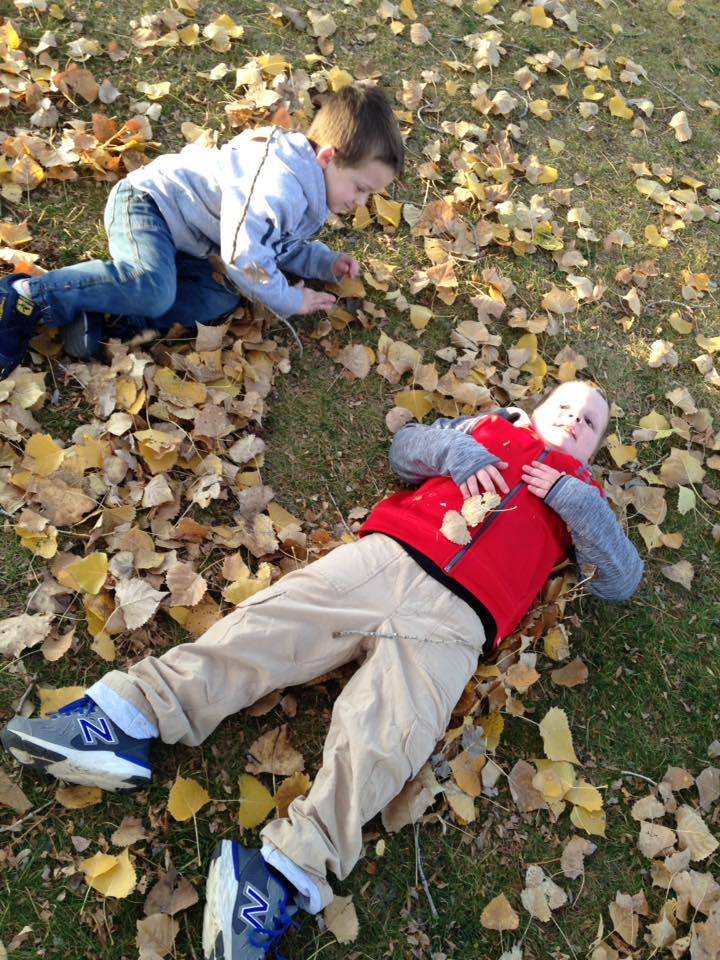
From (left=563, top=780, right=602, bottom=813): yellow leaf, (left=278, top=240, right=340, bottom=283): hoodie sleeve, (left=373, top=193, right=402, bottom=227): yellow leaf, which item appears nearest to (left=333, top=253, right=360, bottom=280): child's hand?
(left=278, top=240, right=340, bottom=283): hoodie sleeve

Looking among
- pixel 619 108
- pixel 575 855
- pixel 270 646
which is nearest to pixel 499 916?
pixel 575 855

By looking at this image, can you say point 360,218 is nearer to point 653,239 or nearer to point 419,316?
point 419,316

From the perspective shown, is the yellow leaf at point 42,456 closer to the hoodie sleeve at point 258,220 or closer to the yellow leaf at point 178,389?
the yellow leaf at point 178,389

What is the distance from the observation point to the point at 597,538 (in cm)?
252

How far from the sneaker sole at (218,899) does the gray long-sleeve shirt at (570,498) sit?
1.36m

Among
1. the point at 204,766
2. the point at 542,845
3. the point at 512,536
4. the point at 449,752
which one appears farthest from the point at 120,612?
the point at 542,845

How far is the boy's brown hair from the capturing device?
2.62 m

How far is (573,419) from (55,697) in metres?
2.04

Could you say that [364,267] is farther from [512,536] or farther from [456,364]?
[512,536]

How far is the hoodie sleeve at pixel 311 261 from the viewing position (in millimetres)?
3010

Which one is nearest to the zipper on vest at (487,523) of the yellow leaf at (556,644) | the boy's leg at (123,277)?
the yellow leaf at (556,644)

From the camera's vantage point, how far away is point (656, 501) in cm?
302

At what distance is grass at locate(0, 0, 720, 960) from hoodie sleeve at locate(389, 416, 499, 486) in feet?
→ 0.66

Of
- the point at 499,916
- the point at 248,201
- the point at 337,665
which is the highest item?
the point at 248,201
